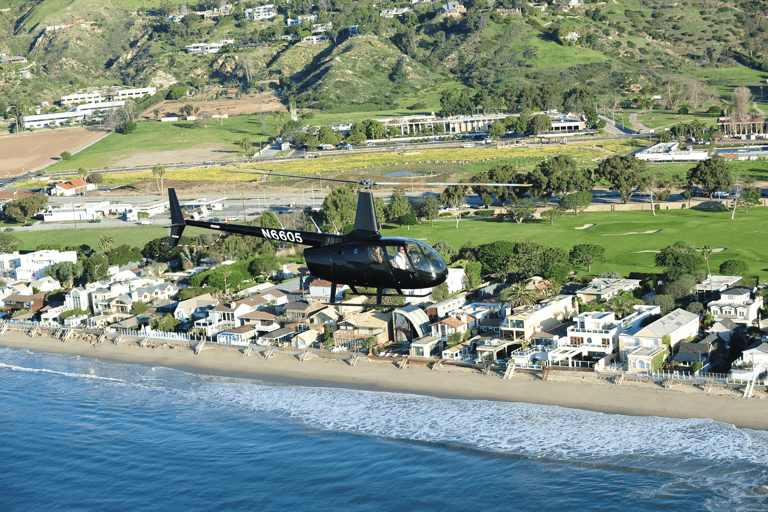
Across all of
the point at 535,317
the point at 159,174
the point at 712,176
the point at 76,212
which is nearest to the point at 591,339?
the point at 535,317

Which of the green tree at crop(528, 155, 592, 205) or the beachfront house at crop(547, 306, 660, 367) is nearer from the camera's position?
the beachfront house at crop(547, 306, 660, 367)

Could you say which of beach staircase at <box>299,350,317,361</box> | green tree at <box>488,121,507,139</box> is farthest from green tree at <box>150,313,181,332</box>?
green tree at <box>488,121,507,139</box>

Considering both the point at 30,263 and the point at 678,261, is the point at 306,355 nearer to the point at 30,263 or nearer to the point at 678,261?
the point at 678,261

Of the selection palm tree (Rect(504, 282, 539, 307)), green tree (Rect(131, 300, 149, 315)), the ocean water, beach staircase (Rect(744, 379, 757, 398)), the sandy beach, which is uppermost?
palm tree (Rect(504, 282, 539, 307))

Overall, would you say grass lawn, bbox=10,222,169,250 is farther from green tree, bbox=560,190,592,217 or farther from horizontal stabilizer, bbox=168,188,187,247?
horizontal stabilizer, bbox=168,188,187,247

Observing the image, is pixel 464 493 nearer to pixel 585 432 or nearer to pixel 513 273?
pixel 585 432

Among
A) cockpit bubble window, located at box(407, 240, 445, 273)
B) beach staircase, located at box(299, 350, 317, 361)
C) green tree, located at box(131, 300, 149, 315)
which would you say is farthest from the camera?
green tree, located at box(131, 300, 149, 315)
